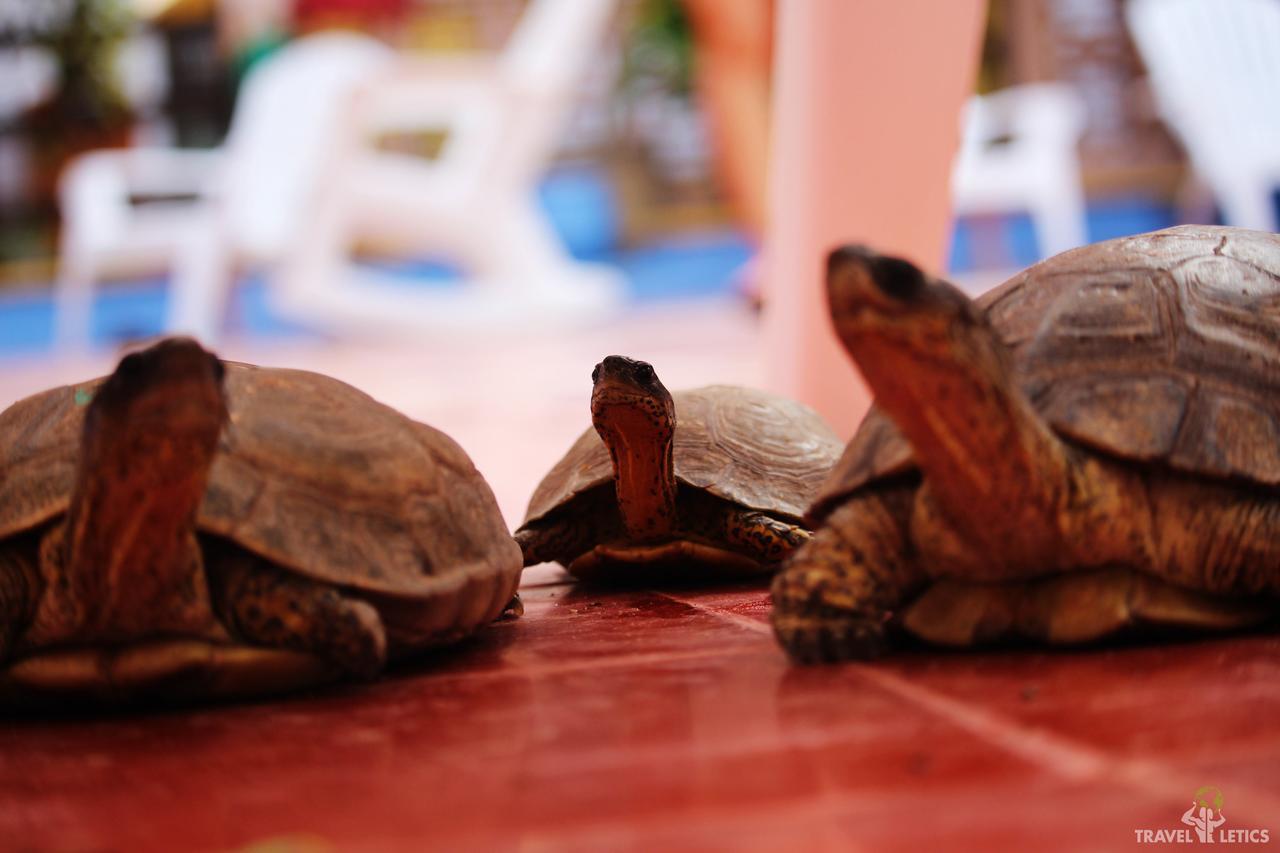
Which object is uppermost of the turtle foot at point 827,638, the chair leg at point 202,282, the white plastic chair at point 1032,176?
the white plastic chair at point 1032,176

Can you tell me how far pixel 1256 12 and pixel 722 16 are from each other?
4142 millimetres

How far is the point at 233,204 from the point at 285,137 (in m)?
0.85

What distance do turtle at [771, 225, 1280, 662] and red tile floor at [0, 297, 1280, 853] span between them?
0.06 m

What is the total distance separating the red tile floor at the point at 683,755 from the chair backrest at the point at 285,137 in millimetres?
7498

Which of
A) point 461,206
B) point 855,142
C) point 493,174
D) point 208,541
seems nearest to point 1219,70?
point 493,174

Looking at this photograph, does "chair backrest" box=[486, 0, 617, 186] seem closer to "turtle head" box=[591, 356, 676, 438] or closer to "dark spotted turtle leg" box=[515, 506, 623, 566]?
"dark spotted turtle leg" box=[515, 506, 623, 566]

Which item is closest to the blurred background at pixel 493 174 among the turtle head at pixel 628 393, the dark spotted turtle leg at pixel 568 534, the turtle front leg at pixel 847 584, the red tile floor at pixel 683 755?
the dark spotted turtle leg at pixel 568 534

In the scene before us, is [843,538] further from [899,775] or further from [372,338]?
[372,338]

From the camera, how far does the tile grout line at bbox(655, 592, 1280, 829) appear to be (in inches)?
40.0

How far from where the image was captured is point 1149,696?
4.32ft

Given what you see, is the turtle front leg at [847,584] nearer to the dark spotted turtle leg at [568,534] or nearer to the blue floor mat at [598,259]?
the dark spotted turtle leg at [568,534]

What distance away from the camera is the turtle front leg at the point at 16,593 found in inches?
62.4

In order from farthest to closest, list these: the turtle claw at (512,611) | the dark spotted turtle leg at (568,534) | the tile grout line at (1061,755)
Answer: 1. the dark spotted turtle leg at (568,534)
2. the turtle claw at (512,611)
3. the tile grout line at (1061,755)

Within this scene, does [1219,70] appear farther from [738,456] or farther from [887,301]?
[887,301]
